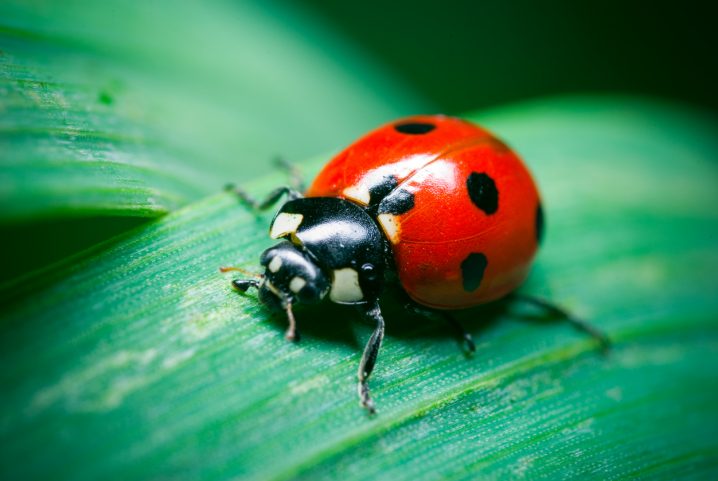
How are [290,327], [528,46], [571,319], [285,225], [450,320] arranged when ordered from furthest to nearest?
[528,46]
[571,319]
[450,320]
[285,225]
[290,327]

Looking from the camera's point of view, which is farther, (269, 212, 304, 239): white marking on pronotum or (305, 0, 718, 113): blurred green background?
(305, 0, 718, 113): blurred green background

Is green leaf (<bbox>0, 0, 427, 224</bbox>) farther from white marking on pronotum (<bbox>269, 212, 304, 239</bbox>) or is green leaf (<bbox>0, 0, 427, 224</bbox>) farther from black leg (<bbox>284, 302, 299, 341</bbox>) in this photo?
black leg (<bbox>284, 302, 299, 341</bbox>)

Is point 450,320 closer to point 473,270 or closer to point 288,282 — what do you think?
point 473,270

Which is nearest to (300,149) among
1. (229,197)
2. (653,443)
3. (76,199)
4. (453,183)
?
(229,197)

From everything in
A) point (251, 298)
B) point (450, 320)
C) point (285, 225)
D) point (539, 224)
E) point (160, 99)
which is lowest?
point (450, 320)

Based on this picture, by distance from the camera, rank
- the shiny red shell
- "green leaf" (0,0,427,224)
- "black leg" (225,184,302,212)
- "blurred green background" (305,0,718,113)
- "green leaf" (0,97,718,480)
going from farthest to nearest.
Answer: "blurred green background" (305,0,718,113)
"black leg" (225,184,302,212)
the shiny red shell
"green leaf" (0,0,427,224)
"green leaf" (0,97,718,480)

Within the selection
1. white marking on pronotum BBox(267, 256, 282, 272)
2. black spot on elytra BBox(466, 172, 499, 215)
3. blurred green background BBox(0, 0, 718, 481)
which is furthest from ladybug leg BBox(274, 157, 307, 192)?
black spot on elytra BBox(466, 172, 499, 215)

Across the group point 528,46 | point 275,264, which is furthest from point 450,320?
Answer: point 528,46
